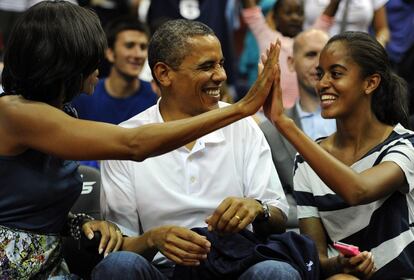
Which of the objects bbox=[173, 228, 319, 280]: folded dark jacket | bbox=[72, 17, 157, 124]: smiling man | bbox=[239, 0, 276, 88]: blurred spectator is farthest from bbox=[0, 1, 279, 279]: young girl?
bbox=[239, 0, 276, 88]: blurred spectator

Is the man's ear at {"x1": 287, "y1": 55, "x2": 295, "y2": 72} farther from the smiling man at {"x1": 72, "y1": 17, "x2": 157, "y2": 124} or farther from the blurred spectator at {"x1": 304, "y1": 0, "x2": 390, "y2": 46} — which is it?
the smiling man at {"x1": 72, "y1": 17, "x2": 157, "y2": 124}

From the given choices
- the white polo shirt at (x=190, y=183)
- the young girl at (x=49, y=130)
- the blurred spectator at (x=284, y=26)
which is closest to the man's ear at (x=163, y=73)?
the white polo shirt at (x=190, y=183)

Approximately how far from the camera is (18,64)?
3.25 meters

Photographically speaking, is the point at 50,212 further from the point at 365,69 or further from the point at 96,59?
the point at 365,69

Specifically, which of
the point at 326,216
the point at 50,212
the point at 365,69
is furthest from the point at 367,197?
the point at 50,212

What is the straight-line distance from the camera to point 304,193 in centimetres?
380

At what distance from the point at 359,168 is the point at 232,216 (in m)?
0.66

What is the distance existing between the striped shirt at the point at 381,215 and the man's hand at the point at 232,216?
19.0 inches

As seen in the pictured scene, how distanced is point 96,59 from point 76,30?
0.14 m

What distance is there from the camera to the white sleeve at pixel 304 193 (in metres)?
3.78

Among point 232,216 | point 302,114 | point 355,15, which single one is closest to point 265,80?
point 232,216

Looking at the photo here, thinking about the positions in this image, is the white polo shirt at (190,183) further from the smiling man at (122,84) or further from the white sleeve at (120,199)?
the smiling man at (122,84)

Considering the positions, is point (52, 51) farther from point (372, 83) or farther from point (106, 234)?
point (372, 83)

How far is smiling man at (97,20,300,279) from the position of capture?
3.70 m
